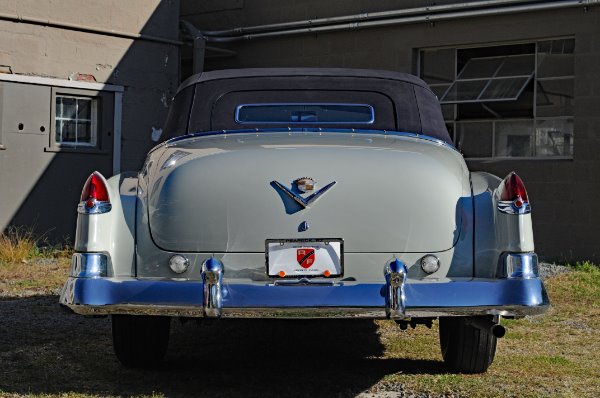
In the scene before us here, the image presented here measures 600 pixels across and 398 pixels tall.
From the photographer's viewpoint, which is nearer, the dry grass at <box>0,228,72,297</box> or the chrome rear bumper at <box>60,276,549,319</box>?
the chrome rear bumper at <box>60,276,549,319</box>

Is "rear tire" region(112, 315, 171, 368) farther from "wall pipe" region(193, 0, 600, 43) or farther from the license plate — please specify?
"wall pipe" region(193, 0, 600, 43)

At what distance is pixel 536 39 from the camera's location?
1134cm

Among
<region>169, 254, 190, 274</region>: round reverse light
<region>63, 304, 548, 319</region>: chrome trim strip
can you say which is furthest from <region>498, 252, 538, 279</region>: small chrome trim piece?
<region>169, 254, 190, 274</region>: round reverse light

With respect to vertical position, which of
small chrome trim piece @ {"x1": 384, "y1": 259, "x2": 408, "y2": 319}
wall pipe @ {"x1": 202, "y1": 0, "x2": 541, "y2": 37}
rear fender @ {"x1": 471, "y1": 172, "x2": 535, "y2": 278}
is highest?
wall pipe @ {"x1": 202, "y1": 0, "x2": 541, "y2": 37}

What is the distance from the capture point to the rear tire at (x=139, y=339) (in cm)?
489

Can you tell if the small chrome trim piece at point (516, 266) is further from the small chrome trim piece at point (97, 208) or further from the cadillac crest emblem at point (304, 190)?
the small chrome trim piece at point (97, 208)

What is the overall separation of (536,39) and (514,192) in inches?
295

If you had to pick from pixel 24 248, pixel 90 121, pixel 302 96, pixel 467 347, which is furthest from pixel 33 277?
pixel 467 347

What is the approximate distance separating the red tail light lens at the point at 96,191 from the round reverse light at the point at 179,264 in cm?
43

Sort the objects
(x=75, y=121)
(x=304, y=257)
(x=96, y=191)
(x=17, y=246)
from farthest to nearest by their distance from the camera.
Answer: (x=75, y=121), (x=17, y=246), (x=96, y=191), (x=304, y=257)

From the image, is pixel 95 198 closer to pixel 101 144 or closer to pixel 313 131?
pixel 313 131

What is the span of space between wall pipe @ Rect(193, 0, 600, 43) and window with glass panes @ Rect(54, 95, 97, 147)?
6.88ft

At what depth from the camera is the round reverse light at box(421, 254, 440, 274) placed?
4.27 meters

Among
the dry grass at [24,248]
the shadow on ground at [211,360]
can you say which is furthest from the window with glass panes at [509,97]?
the shadow on ground at [211,360]
